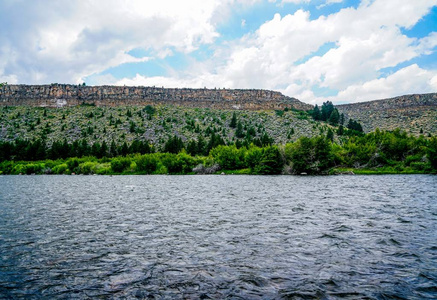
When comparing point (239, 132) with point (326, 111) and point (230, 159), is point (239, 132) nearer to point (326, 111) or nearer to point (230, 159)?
point (230, 159)

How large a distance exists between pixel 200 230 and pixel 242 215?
5070mm

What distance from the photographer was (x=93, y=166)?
88625mm

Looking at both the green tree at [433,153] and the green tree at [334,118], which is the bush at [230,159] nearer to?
the green tree at [433,153]

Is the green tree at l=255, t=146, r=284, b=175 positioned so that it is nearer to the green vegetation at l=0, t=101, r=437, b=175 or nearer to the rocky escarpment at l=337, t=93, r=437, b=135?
the green vegetation at l=0, t=101, r=437, b=175

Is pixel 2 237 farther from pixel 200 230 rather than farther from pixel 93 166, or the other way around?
pixel 93 166

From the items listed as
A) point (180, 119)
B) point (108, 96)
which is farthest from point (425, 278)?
point (108, 96)

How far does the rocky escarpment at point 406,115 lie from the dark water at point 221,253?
161058mm

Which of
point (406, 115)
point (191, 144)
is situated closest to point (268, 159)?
point (191, 144)

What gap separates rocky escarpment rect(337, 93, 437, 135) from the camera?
160500mm

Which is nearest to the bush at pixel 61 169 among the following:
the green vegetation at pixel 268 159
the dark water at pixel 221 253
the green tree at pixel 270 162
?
the green vegetation at pixel 268 159

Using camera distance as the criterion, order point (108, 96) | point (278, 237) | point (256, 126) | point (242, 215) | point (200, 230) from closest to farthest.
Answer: point (278, 237), point (200, 230), point (242, 215), point (256, 126), point (108, 96)

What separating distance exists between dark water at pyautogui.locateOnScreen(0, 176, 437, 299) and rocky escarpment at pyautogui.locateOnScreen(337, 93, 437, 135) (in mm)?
161058

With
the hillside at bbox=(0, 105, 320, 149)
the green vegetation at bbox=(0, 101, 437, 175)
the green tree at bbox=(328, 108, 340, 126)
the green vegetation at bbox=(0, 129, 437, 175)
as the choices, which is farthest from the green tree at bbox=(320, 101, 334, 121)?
the green vegetation at bbox=(0, 129, 437, 175)

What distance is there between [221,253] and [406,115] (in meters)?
202
